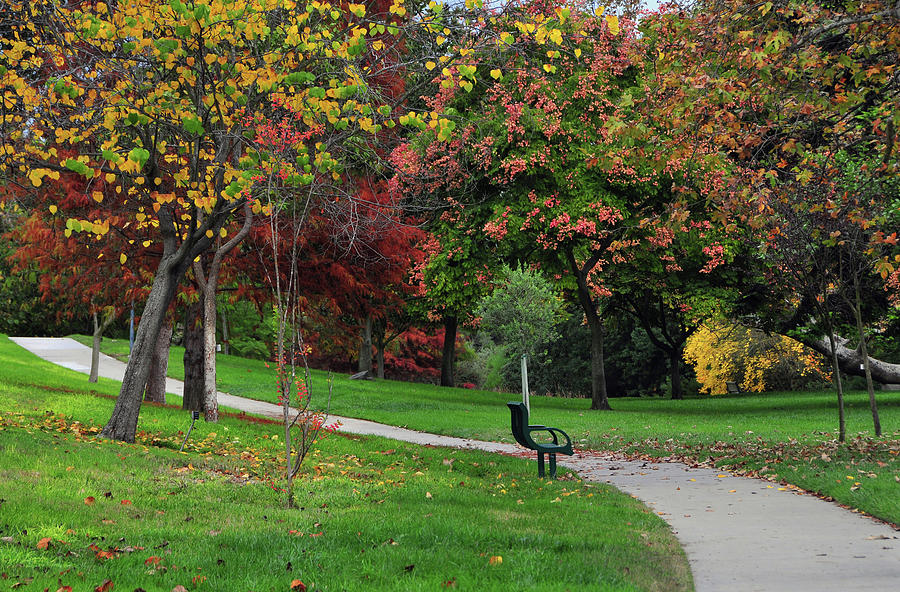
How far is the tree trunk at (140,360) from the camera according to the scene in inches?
432

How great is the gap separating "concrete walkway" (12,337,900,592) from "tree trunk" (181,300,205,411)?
8058mm

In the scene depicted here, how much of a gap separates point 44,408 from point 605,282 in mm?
19090

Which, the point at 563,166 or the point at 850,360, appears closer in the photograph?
the point at 563,166

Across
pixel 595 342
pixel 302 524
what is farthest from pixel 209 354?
pixel 595 342

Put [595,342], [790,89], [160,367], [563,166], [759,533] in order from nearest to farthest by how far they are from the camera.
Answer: [759,533], [790,89], [160,367], [563,166], [595,342]

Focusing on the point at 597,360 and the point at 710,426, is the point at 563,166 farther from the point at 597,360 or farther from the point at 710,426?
the point at 710,426

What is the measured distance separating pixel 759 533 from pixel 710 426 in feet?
41.6

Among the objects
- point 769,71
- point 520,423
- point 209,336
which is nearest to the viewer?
point 769,71

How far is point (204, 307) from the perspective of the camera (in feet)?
49.4

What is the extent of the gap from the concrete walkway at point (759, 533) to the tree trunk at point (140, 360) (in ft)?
21.1

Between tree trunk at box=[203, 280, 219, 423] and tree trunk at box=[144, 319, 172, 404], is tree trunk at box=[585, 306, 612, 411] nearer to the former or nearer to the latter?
tree trunk at box=[144, 319, 172, 404]

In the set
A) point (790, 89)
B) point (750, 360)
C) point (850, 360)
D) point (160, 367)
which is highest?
point (790, 89)

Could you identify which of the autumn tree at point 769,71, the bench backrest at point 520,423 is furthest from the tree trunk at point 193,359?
the autumn tree at point 769,71

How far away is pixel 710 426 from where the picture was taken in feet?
62.3
